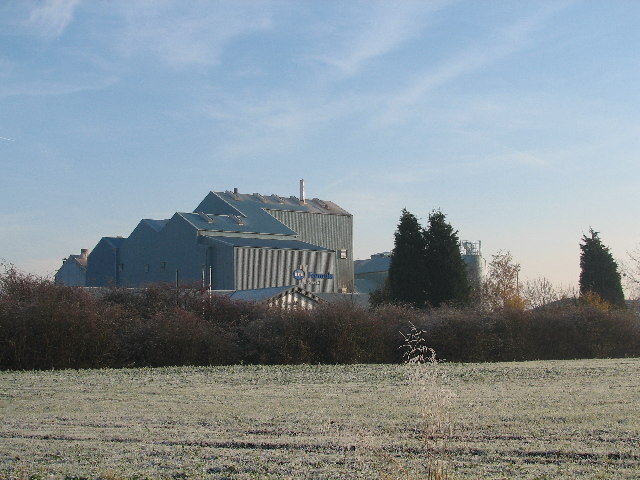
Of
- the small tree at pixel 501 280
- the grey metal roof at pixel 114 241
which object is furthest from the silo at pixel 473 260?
the grey metal roof at pixel 114 241

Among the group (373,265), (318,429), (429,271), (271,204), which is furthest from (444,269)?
(373,265)

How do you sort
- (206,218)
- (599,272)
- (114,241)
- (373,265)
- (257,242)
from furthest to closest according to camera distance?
(373,265)
(114,241)
(206,218)
(257,242)
(599,272)

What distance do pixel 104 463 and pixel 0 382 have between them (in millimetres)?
13275

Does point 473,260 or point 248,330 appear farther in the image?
point 473,260

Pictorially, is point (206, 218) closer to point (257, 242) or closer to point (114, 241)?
point (257, 242)

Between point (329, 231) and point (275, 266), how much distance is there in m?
13.5

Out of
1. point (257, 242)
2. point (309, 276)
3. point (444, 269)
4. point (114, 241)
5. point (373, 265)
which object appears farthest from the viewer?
point (373, 265)

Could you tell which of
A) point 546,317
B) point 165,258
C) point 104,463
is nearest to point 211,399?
point 104,463

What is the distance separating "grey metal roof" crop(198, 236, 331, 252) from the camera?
2311 inches

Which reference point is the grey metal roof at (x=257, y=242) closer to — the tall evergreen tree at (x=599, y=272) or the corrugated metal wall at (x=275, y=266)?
the corrugated metal wall at (x=275, y=266)

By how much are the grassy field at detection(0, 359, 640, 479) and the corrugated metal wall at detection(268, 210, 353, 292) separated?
169 ft

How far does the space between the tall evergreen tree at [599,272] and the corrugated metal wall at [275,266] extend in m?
20.4

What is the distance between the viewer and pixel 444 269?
153ft

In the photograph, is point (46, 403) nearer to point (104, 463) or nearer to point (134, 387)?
point (134, 387)
